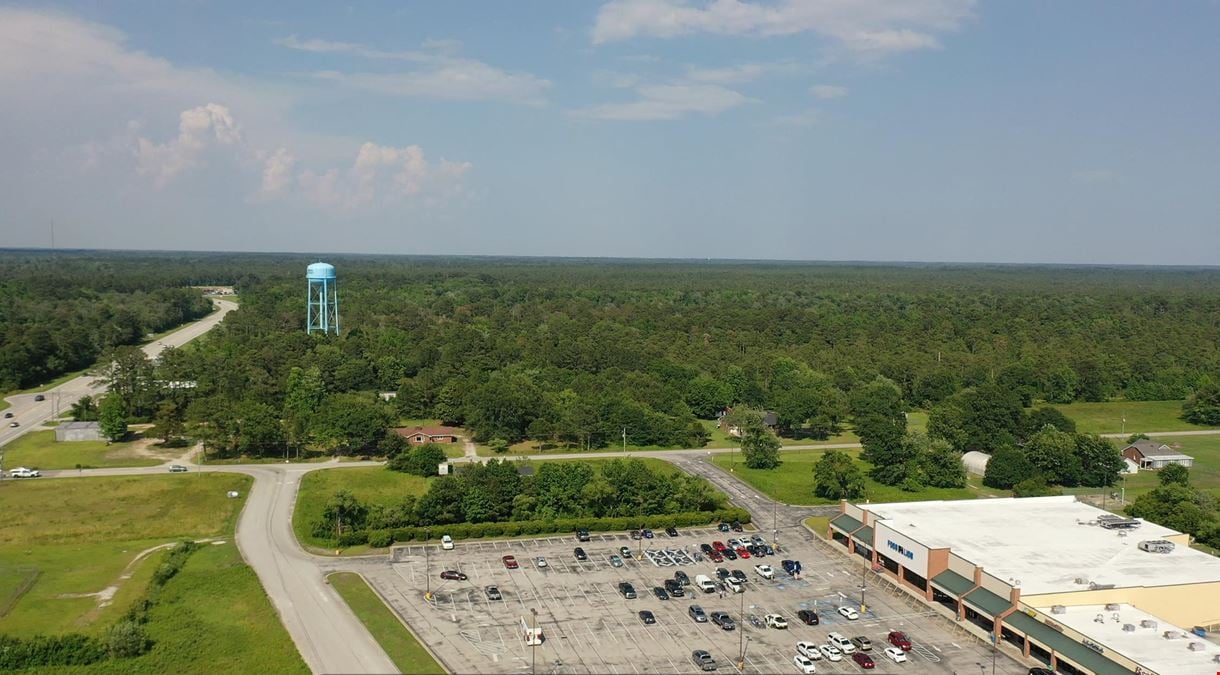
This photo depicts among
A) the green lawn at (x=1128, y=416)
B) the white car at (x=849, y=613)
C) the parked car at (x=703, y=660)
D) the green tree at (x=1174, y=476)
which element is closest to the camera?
the parked car at (x=703, y=660)

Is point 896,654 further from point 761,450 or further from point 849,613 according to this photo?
point 761,450

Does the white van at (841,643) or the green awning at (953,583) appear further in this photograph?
the green awning at (953,583)

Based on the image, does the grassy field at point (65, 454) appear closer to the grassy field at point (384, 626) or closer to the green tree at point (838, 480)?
the grassy field at point (384, 626)

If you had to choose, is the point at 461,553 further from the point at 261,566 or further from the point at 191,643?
the point at 191,643

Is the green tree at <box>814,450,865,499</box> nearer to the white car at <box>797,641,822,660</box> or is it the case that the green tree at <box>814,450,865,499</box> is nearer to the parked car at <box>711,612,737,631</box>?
the parked car at <box>711,612,737,631</box>

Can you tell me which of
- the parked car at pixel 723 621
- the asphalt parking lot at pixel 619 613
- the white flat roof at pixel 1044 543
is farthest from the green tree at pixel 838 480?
the parked car at pixel 723 621

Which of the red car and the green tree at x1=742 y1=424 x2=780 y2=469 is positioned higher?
the green tree at x1=742 y1=424 x2=780 y2=469

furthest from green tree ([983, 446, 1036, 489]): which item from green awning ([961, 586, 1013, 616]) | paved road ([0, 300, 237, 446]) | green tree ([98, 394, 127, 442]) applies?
paved road ([0, 300, 237, 446])
